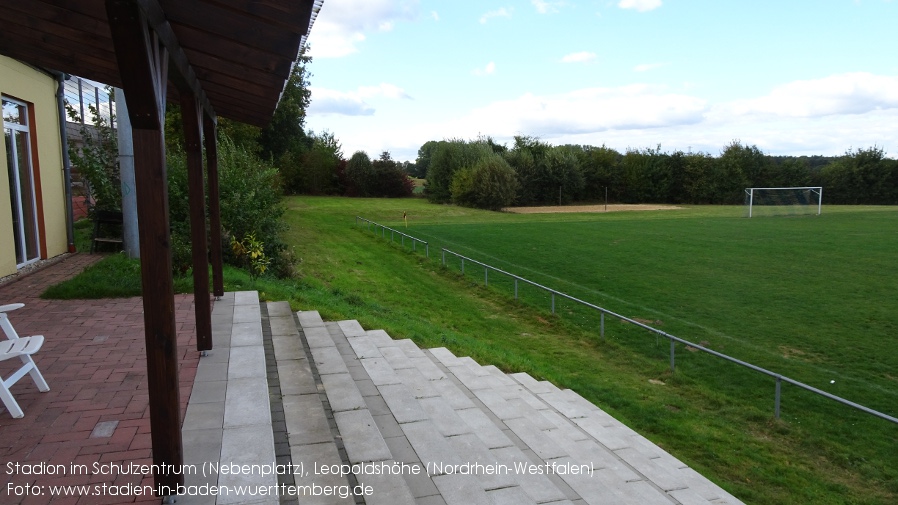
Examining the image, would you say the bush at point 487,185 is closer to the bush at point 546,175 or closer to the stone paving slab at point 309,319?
the bush at point 546,175

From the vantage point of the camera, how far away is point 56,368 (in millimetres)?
5383

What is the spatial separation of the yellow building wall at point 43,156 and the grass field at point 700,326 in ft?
14.9

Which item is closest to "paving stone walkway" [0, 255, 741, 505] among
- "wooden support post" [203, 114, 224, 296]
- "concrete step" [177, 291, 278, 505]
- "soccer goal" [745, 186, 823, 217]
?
"concrete step" [177, 291, 278, 505]

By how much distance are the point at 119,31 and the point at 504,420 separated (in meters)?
4.37

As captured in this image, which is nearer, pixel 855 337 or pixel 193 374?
pixel 193 374

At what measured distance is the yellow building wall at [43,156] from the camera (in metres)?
9.69

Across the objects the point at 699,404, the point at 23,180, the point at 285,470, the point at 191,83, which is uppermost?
the point at 191,83

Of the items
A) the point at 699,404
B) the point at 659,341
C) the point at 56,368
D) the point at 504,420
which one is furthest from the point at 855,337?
the point at 56,368

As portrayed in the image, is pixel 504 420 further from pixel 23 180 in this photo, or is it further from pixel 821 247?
pixel 821 247

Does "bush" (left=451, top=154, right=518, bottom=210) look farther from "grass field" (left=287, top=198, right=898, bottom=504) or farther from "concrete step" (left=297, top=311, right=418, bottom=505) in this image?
"concrete step" (left=297, top=311, right=418, bottom=505)

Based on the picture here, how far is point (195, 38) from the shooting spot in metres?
3.75

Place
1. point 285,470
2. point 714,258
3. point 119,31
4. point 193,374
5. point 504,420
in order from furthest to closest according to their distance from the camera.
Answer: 1. point 714,258
2. point 504,420
3. point 193,374
4. point 285,470
5. point 119,31

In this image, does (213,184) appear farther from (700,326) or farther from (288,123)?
(288,123)

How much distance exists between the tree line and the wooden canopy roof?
48112mm
